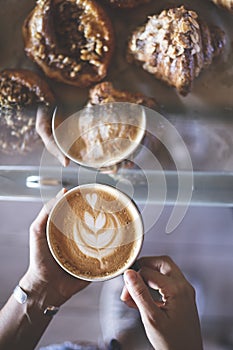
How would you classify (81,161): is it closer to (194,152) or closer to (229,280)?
(194,152)

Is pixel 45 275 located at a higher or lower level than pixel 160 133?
lower

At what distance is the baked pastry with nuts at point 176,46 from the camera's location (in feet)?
2.84

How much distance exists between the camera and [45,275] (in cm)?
85

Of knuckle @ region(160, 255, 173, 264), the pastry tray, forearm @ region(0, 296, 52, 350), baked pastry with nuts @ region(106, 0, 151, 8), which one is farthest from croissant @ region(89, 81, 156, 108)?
forearm @ region(0, 296, 52, 350)

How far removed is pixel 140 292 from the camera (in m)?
0.84

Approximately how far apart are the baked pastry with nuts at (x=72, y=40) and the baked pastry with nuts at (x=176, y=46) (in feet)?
0.19

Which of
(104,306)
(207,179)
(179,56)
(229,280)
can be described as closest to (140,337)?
(104,306)

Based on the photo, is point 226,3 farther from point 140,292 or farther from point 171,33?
point 140,292

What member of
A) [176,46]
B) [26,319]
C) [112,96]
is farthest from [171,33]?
[26,319]

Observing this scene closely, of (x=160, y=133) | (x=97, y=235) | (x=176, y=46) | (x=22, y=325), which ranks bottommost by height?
(x=22, y=325)

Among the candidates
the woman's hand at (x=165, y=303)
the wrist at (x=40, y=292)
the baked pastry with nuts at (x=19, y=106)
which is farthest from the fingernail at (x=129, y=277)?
the baked pastry with nuts at (x=19, y=106)

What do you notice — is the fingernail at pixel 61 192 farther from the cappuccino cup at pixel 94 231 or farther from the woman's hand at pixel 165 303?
the woman's hand at pixel 165 303

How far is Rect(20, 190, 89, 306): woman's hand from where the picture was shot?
850 mm

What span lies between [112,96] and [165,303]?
37cm
